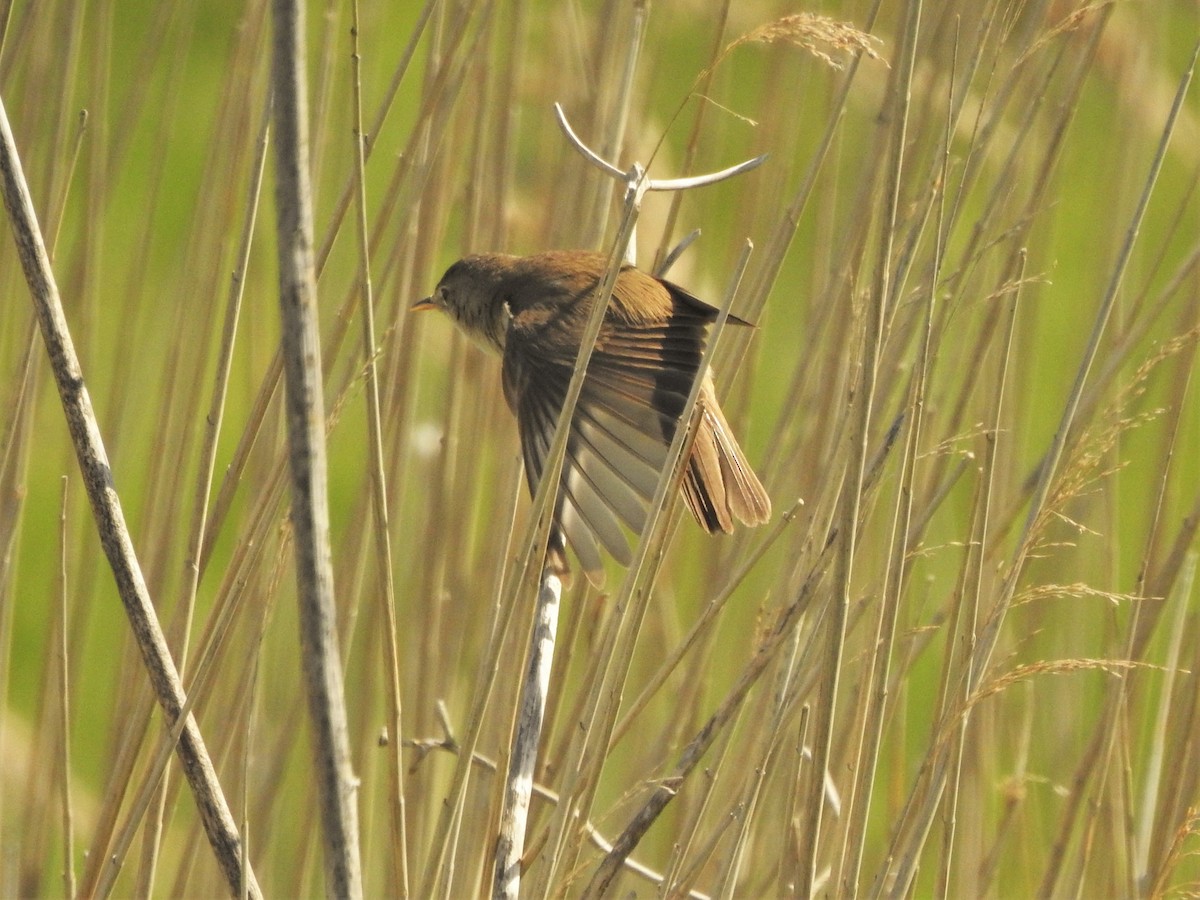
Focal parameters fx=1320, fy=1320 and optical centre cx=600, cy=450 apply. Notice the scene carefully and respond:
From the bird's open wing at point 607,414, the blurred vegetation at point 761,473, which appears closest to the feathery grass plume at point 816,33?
the blurred vegetation at point 761,473

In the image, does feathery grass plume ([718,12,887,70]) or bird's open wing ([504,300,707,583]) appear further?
bird's open wing ([504,300,707,583])

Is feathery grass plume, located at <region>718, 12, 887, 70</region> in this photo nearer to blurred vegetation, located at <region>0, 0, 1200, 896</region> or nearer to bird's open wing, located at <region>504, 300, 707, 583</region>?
blurred vegetation, located at <region>0, 0, 1200, 896</region>

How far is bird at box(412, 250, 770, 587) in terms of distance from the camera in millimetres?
1205

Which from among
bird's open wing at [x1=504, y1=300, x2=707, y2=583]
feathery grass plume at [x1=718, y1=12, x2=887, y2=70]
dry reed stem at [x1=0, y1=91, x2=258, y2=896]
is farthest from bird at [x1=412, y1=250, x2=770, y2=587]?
dry reed stem at [x1=0, y1=91, x2=258, y2=896]

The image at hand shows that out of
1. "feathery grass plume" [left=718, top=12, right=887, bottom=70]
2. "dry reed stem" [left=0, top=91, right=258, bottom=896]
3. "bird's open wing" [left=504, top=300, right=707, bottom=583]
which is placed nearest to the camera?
"dry reed stem" [left=0, top=91, right=258, bottom=896]

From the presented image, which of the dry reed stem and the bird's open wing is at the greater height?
the dry reed stem

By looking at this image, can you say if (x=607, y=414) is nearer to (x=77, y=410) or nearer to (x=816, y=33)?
(x=816, y=33)

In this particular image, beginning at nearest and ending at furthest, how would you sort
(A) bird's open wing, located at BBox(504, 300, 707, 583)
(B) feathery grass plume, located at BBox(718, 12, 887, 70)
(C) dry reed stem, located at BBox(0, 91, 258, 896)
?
1. (C) dry reed stem, located at BBox(0, 91, 258, 896)
2. (B) feathery grass plume, located at BBox(718, 12, 887, 70)
3. (A) bird's open wing, located at BBox(504, 300, 707, 583)

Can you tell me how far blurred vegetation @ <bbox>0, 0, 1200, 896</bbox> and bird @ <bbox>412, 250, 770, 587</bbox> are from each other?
6 centimetres

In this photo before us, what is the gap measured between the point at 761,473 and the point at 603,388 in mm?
204

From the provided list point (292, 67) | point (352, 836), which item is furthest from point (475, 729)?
point (292, 67)

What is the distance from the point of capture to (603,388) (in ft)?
4.58

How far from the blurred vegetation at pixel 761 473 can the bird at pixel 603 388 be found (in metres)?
0.06

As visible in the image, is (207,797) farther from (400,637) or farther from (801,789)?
(400,637)
